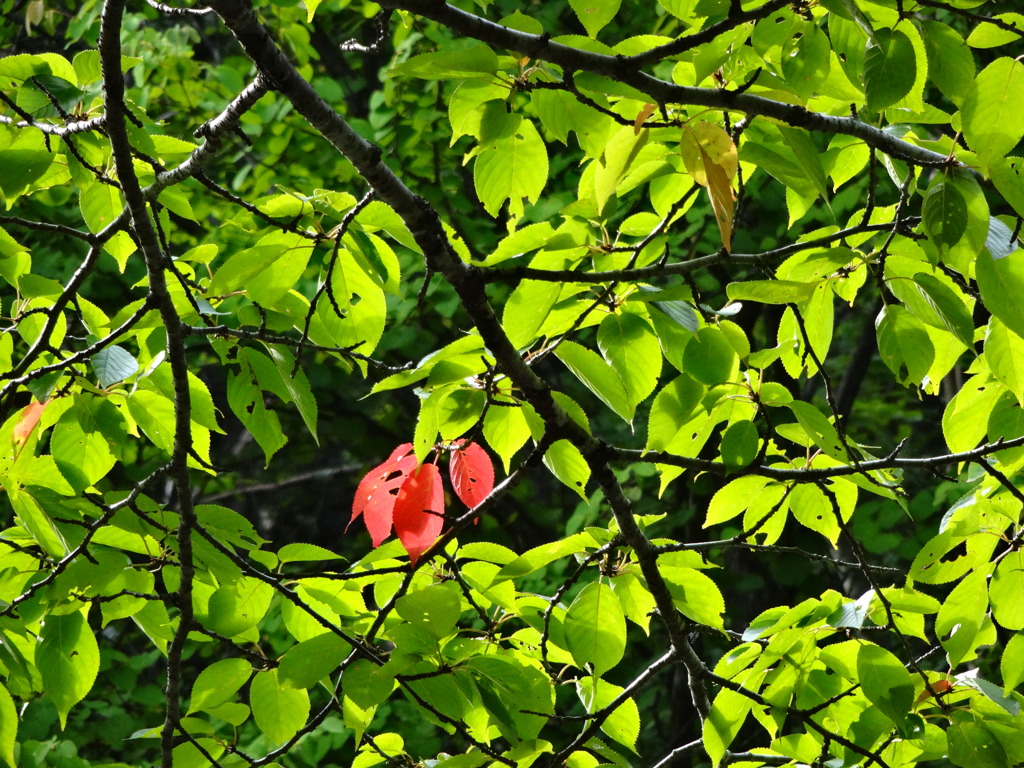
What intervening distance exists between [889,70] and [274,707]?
1.11 m

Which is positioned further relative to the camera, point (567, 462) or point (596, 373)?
point (567, 462)

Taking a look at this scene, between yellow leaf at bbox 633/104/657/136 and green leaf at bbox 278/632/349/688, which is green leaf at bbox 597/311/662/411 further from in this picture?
green leaf at bbox 278/632/349/688

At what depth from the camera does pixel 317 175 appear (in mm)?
4004

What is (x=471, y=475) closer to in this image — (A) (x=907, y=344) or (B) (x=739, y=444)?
(B) (x=739, y=444)

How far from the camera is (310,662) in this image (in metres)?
1.13

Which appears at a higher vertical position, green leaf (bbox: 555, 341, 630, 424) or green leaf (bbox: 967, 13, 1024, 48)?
green leaf (bbox: 967, 13, 1024, 48)

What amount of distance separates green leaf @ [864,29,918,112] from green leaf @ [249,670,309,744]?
3.43 ft

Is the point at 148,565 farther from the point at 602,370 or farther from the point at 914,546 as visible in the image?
the point at 914,546

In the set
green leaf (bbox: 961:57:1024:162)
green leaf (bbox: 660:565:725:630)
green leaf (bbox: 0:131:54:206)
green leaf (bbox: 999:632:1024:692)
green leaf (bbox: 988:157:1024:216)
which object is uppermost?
→ green leaf (bbox: 0:131:54:206)

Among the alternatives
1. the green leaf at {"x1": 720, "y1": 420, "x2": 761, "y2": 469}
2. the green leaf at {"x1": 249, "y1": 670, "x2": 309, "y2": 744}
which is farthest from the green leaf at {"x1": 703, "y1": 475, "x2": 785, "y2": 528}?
the green leaf at {"x1": 249, "y1": 670, "x2": 309, "y2": 744}

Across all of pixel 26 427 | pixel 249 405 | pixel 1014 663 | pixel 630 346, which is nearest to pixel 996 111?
pixel 630 346

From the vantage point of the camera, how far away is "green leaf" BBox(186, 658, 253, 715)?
1.37m

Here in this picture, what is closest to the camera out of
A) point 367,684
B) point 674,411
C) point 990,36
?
point 990,36

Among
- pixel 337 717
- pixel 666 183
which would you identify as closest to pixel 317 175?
pixel 337 717
